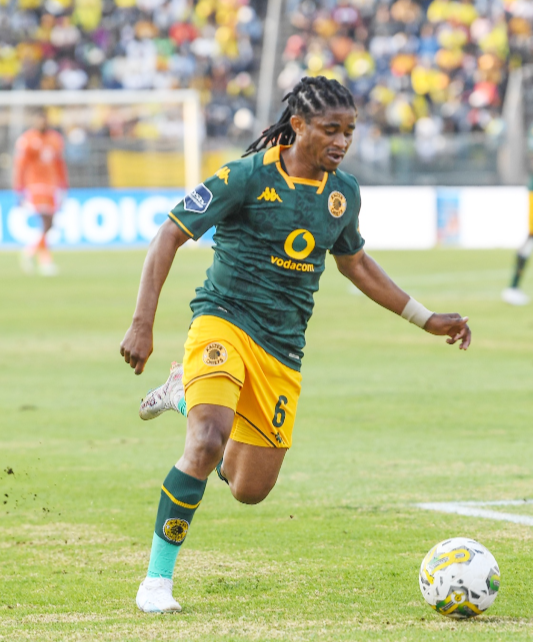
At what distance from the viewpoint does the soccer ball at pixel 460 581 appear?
425 centimetres

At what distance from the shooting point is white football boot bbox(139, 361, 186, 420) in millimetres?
5348

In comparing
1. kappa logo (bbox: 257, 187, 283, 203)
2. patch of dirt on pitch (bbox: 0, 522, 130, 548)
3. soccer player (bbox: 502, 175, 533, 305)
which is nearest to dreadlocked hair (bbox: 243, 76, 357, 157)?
kappa logo (bbox: 257, 187, 283, 203)

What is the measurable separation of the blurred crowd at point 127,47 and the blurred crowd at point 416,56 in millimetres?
1375

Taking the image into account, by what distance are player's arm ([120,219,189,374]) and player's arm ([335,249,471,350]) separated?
36.8 inches

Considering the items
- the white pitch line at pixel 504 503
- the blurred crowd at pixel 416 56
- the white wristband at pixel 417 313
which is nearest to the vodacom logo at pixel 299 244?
the white wristband at pixel 417 313

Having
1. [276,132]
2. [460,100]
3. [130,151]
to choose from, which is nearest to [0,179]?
[130,151]

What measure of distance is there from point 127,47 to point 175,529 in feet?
94.6

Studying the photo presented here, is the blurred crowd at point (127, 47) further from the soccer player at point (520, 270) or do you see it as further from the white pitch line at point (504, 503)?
the white pitch line at point (504, 503)

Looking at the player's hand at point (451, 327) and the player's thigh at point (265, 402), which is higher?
the player's hand at point (451, 327)

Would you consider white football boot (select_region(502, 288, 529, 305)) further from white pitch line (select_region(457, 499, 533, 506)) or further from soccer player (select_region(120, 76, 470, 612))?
soccer player (select_region(120, 76, 470, 612))

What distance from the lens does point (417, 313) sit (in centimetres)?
543

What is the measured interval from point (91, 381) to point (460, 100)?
21592mm

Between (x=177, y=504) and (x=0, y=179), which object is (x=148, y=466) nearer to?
(x=177, y=504)

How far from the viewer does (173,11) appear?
32.9 metres
